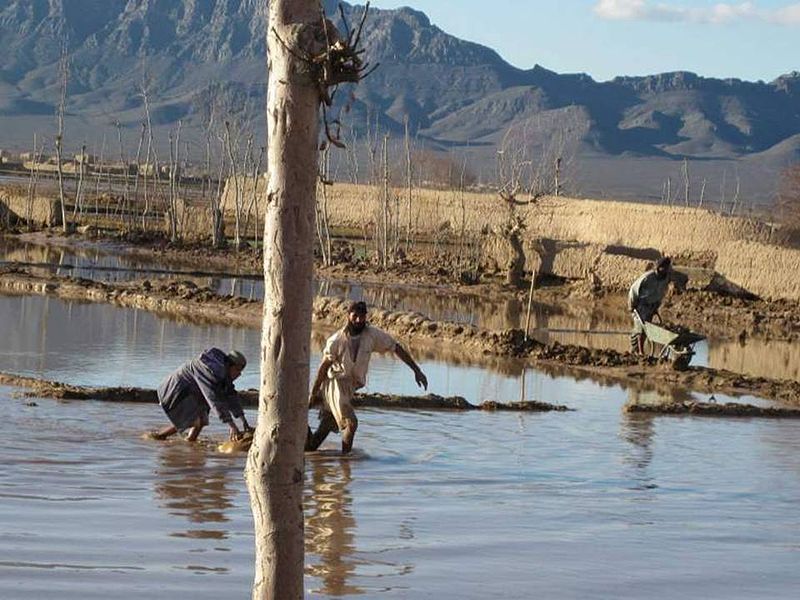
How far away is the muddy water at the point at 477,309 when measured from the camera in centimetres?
2261

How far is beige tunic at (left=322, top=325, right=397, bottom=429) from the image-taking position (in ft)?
37.9

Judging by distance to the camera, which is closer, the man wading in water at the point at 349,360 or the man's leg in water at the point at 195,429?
the man wading in water at the point at 349,360

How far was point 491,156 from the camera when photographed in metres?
144

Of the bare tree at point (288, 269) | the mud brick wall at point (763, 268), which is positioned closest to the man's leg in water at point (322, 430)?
the bare tree at point (288, 269)

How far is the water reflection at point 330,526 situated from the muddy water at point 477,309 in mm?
10406

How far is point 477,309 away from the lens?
27.8 m

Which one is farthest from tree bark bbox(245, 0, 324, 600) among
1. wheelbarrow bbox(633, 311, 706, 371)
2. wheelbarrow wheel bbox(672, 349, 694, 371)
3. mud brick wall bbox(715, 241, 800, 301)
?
mud brick wall bbox(715, 241, 800, 301)

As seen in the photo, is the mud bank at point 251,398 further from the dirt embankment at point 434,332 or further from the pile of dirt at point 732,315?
the pile of dirt at point 732,315

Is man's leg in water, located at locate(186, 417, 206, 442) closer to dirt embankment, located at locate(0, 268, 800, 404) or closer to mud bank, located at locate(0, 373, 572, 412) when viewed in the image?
mud bank, located at locate(0, 373, 572, 412)

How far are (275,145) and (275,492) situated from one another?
3.47ft

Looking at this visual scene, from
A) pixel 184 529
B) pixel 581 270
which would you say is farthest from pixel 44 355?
pixel 581 270

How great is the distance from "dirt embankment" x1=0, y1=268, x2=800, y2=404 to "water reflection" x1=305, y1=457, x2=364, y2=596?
775 centimetres

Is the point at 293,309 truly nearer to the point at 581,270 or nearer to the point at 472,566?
the point at 472,566

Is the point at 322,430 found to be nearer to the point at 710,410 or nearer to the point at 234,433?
the point at 234,433
